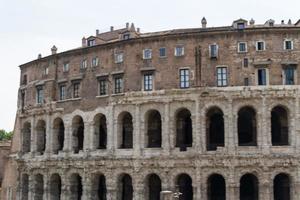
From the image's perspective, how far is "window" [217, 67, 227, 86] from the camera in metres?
30.2

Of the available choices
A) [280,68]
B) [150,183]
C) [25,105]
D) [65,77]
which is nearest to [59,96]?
[65,77]

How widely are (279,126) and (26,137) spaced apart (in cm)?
2000

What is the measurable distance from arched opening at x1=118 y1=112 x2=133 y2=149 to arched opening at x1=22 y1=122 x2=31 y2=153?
31.9ft

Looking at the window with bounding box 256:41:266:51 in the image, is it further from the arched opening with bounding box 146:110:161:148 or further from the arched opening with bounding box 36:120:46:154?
the arched opening with bounding box 36:120:46:154

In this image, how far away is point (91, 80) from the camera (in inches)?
1346

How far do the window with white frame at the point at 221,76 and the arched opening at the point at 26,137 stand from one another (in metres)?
16.7

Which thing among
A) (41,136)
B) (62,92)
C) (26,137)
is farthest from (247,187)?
(26,137)

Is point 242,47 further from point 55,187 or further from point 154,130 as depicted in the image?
point 55,187

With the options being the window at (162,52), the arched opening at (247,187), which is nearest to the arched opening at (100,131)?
the window at (162,52)

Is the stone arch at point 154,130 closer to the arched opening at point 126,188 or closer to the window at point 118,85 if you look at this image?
the window at point 118,85

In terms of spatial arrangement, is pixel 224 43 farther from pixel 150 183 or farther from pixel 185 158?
pixel 150 183

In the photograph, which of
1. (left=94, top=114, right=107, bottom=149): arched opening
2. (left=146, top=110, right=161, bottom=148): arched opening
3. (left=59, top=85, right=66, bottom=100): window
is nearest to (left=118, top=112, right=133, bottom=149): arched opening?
(left=146, top=110, right=161, bottom=148): arched opening

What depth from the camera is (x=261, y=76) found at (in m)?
29.9

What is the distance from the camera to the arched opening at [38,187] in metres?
37.1
